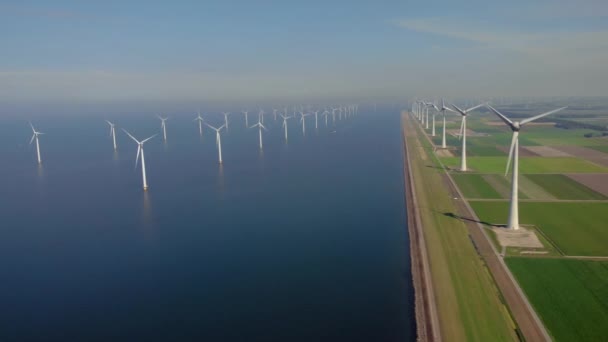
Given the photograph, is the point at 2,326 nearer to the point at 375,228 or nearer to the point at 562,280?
the point at 375,228

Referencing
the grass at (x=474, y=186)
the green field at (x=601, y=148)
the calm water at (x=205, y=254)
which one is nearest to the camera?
the calm water at (x=205, y=254)

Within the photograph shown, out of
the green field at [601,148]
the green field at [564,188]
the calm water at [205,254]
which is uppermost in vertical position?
the green field at [564,188]

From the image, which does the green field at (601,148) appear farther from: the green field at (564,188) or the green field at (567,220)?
the green field at (567,220)

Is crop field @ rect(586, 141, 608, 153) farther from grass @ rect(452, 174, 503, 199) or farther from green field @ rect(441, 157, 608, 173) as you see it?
grass @ rect(452, 174, 503, 199)

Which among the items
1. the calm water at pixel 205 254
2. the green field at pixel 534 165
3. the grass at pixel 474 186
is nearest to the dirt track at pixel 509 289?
the calm water at pixel 205 254

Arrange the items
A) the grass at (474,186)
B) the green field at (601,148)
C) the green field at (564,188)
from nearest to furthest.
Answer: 1. the green field at (564,188)
2. the grass at (474,186)
3. the green field at (601,148)

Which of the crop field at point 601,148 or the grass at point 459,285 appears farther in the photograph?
the crop field at point 601,148

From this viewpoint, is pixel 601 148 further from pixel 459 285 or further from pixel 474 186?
pixel 459 285

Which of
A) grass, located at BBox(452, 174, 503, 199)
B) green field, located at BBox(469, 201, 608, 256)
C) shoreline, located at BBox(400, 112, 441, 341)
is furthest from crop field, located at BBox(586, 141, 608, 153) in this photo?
shoreline, located at BBox(400, 112, 441, 341)

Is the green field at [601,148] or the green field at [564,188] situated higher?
the green field at [564,188]
